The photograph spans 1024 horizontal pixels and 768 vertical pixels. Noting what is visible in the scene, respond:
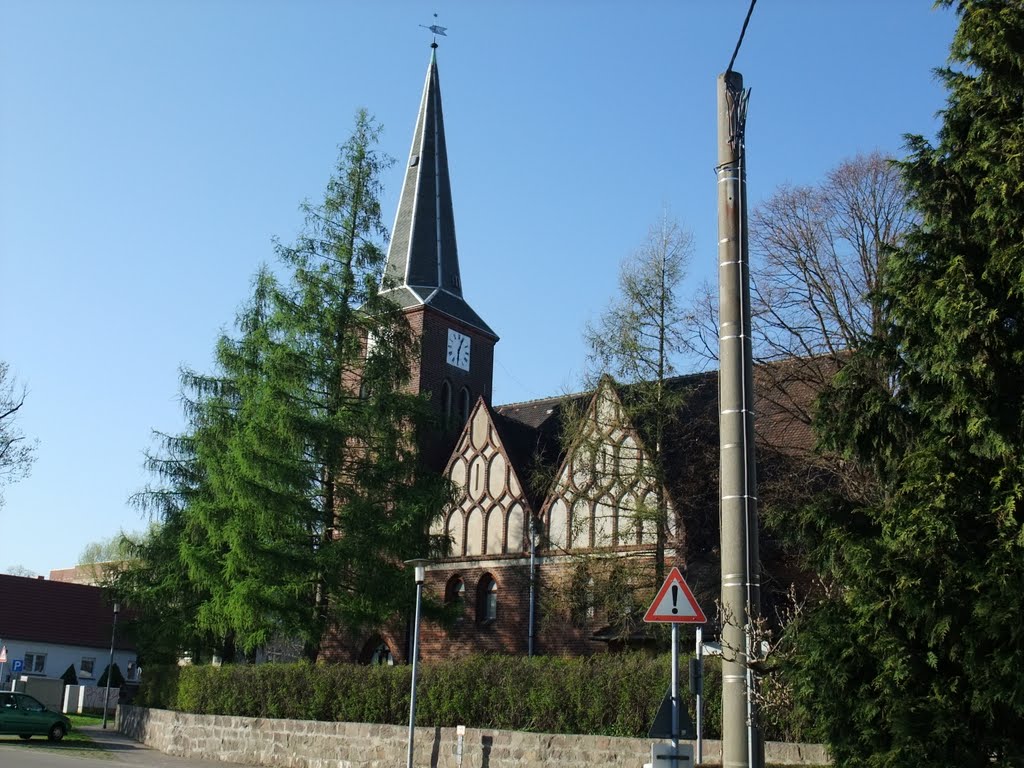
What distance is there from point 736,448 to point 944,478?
9.04ft

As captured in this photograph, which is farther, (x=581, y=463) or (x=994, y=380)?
(x=581, y=463)

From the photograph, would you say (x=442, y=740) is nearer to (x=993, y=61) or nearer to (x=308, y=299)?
(x=308, y=299)

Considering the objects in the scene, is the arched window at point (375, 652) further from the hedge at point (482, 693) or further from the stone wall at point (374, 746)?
the hedge at point (482, 693)

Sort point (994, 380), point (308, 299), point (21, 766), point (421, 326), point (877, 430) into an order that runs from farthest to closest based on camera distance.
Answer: point (421, 326), point (308, 299), point (21, 766), point (877, 430), point (994, 380)

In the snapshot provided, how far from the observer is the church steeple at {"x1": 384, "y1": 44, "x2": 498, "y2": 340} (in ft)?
131

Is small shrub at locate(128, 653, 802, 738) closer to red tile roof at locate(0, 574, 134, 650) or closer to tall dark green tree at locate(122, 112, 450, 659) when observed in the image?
tall dark green tree at locate(122, 112, 450, 659)

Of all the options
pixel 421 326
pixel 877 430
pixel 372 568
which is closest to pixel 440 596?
pixel 372 568

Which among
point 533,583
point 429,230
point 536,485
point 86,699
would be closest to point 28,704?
point 533,583

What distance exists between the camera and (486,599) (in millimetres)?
32594

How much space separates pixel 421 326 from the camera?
125ft

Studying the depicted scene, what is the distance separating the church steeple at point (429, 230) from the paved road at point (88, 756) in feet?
57.1

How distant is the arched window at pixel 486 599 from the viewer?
32375 mm

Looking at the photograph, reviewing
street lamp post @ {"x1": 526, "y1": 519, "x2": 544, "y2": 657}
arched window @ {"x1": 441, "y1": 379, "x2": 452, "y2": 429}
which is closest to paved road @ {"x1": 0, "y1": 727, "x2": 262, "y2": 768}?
street lamp post @ {"x1": 526, "y1": 519, "x2": 544, "y2": 657}

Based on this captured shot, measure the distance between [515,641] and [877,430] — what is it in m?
21.5
